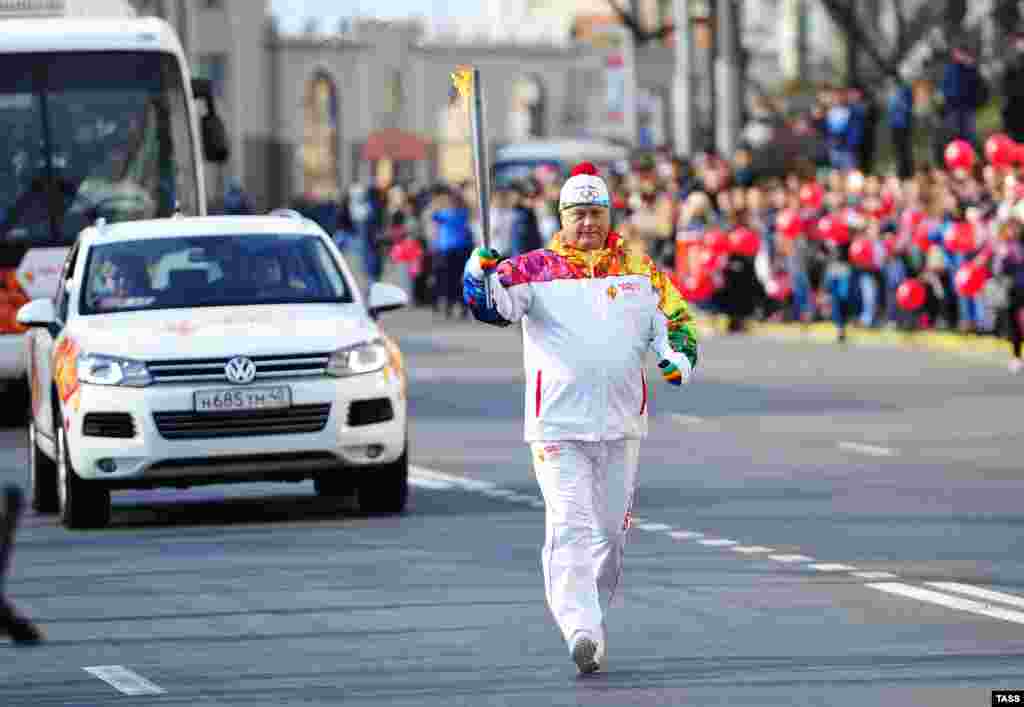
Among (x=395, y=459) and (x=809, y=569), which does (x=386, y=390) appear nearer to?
(x=395, y=459)

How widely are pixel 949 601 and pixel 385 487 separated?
215 inches

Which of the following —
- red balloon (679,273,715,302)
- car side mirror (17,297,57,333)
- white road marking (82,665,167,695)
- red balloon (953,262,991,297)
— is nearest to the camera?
white road marking (82,665,167,695)

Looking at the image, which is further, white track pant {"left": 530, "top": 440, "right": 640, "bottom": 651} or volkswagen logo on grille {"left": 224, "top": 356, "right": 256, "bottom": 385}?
volkswagen logo on grille {"left": 224, "top": 356, "right": 256, "bottom": 385}

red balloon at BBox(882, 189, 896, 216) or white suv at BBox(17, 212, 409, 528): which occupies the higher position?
white suv at BBox(17, 212, 409, 528)

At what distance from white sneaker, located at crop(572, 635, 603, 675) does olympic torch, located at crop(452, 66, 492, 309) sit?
46.4 inches

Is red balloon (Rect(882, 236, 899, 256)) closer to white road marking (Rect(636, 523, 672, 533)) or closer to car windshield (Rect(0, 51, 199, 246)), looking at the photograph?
car windshield (Rect(0, 51, 199, 246))

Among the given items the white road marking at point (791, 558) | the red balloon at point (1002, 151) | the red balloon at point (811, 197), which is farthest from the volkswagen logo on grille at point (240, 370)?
the red balloon at point (811, 197)

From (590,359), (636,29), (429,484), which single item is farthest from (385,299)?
(636,29)

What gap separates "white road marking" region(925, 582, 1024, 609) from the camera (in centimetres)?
1356

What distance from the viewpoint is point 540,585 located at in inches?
581

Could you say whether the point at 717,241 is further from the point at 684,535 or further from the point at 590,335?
the point at 590,335

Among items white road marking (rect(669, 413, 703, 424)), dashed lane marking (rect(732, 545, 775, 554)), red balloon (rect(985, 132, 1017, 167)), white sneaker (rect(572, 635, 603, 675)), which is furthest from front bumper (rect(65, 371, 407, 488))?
red balloon (rect(985, 132, 1017, 167))

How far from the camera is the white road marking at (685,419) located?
26688 millimetres

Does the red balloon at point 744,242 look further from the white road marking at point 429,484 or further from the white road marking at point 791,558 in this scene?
the white road marking at point 791,558
